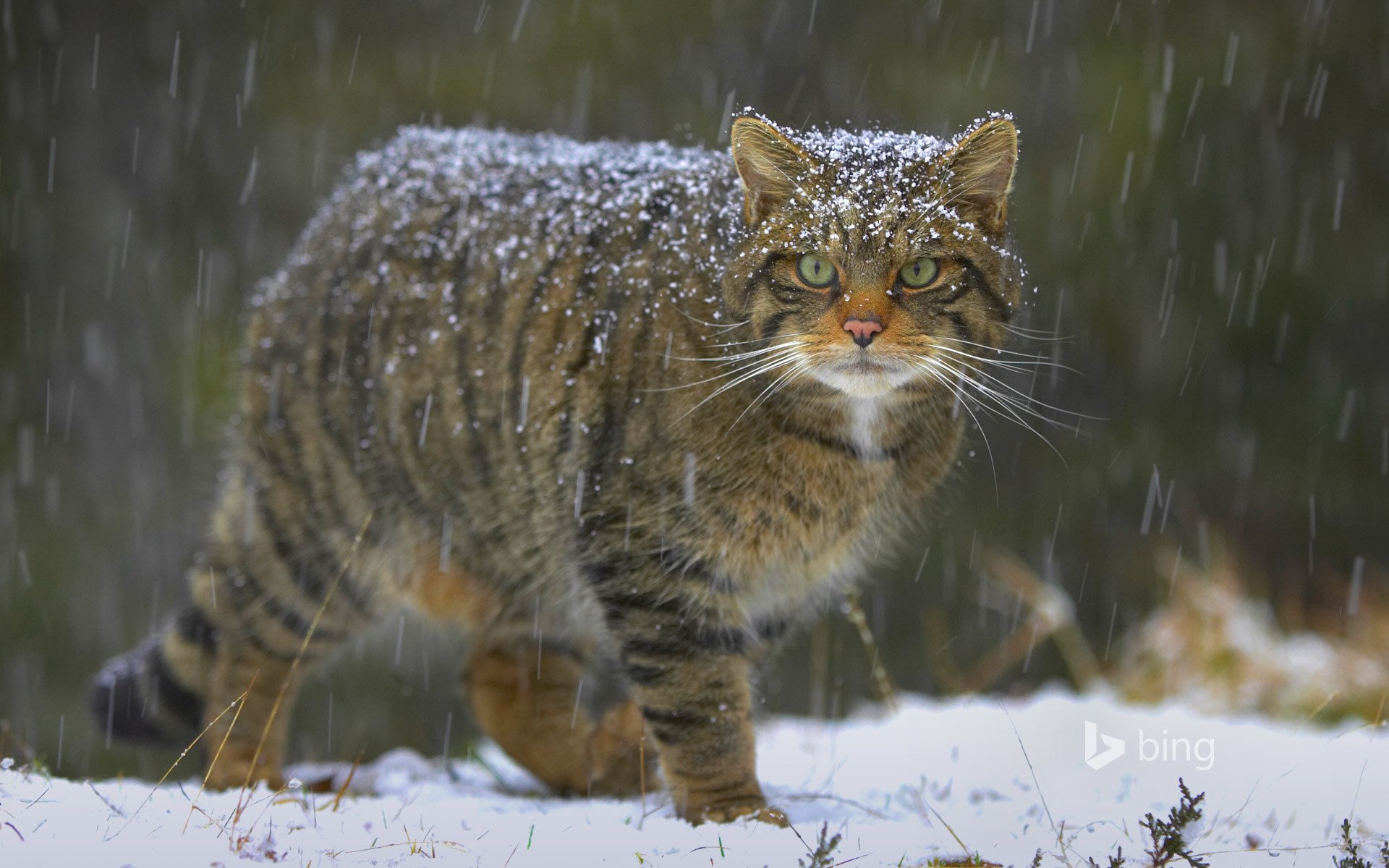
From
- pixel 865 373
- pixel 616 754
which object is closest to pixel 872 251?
pixel 865 373

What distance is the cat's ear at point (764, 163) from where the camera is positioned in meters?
2.74

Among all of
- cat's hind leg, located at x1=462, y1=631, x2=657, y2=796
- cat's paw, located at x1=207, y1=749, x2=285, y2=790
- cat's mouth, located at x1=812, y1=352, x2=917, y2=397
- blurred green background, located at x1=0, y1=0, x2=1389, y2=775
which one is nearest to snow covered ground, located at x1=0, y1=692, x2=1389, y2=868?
cat's hind leg, located at x1=462, y1=631, x2=657, y2=796

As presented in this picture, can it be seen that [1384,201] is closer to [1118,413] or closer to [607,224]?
[1118,413]

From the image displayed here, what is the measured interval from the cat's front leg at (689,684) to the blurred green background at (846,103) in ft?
12.9

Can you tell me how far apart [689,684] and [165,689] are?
1.86 meters

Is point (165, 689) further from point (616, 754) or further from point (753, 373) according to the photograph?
point (753, 373)

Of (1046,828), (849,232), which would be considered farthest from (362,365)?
(1046,828)

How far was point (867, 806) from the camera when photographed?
3.08m

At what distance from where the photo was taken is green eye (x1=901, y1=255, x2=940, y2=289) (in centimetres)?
270

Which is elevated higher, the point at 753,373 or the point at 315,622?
the point at 753,373

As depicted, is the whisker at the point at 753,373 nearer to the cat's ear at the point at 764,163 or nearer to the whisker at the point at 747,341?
the whisker at the point at 747,341

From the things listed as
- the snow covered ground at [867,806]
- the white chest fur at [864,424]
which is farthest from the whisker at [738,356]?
the snow covered ground at [867,806]

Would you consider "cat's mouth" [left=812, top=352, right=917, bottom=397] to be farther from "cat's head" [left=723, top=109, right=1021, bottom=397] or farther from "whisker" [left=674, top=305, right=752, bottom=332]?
"whisker" [left=674, top=305, right=752, bottom=332]
